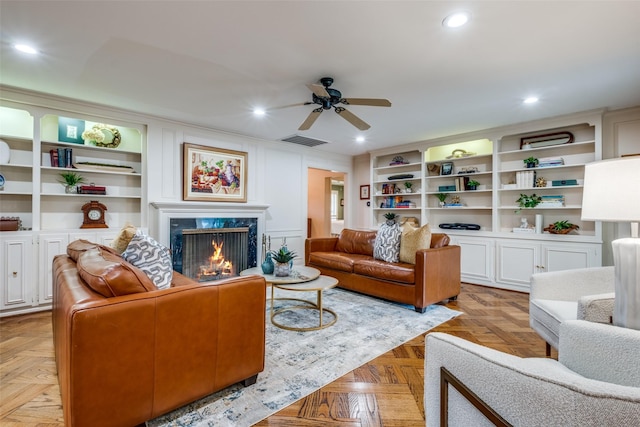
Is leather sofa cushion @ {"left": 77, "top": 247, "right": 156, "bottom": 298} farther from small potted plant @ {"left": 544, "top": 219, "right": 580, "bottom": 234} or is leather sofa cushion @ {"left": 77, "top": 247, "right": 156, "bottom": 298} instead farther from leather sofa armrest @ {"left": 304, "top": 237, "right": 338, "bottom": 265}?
small potted plant @ {"left": 544, "top": 219, "right": 580, "bottom": 234}

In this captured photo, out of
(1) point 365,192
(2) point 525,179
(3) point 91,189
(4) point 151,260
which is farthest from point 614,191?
(1) point 365,192

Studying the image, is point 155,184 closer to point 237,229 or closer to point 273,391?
point 237,229

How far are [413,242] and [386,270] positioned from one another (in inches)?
18.8

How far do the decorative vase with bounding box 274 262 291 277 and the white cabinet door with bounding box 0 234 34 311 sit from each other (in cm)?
260

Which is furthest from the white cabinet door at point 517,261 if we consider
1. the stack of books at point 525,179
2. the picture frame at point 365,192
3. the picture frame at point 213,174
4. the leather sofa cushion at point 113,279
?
the leather sofa cushion at point 113,279

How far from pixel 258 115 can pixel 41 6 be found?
7.11 ft

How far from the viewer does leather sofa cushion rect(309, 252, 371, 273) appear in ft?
12.6

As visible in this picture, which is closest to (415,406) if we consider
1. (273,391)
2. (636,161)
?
(273,391)

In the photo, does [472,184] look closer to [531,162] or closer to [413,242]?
[531,162]

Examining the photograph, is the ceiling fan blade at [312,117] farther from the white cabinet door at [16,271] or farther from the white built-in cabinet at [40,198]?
the white cabinet door at [16,271]

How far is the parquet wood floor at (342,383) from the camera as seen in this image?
1.53 meters

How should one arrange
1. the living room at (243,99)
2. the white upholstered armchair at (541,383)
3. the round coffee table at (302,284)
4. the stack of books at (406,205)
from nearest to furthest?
the white upholstered armchair at (541,383) < the living room at (243,99) < the round coffee table at (302,284) < the stack of books at (406,205)

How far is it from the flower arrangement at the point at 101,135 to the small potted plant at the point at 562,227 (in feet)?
18.8

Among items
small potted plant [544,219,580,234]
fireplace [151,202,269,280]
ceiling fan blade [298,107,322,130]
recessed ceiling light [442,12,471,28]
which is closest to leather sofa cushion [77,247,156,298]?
ceiling fan blade [298,107,322,130]
